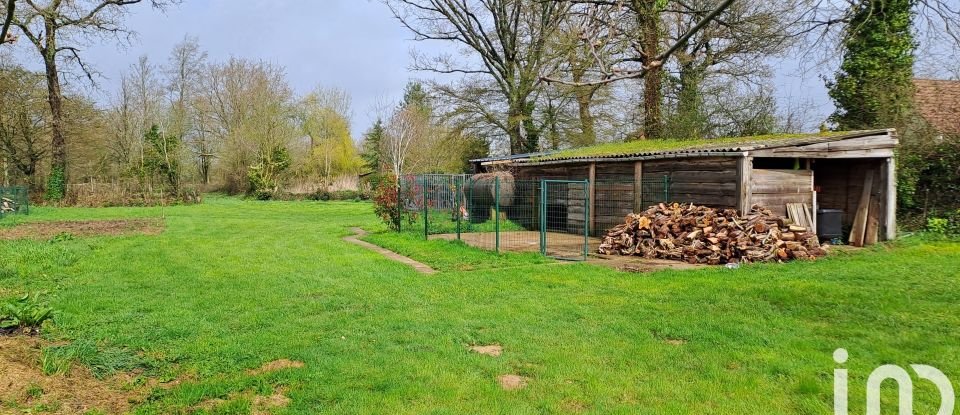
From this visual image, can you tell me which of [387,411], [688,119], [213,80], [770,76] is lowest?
[387,411]

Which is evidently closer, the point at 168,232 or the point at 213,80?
the point at 168,232

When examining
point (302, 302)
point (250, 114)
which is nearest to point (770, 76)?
point (302, 302)

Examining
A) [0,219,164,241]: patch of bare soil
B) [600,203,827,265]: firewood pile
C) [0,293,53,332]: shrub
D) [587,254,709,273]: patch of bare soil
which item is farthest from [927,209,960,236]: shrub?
[0,219,164,241]: patch of bare soil

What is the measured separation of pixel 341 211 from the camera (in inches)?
997

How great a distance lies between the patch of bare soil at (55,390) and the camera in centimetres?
350

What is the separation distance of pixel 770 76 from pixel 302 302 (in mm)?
20733

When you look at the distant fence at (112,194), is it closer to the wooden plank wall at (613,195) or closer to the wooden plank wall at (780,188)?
the wooden plank wall at (613,195)

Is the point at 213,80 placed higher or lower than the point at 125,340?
higher

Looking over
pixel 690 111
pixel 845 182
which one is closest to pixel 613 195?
pixel 845 182

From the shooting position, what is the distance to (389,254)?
11.4m

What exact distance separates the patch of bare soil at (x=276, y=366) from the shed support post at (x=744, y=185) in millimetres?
8607

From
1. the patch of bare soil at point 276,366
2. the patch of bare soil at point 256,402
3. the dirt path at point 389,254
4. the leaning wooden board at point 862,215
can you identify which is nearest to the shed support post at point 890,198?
the leaning wooden board at point 862,215

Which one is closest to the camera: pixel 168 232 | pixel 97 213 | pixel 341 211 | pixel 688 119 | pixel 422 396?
pixel 422 396

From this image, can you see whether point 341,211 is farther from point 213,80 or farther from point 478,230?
point 213,80
